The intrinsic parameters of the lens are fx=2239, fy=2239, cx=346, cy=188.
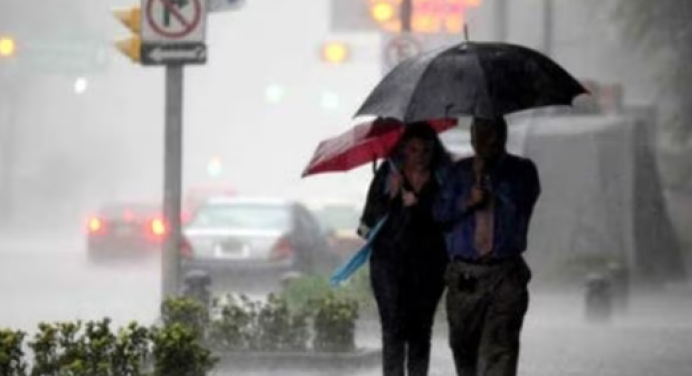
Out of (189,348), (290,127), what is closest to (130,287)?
(189,348)

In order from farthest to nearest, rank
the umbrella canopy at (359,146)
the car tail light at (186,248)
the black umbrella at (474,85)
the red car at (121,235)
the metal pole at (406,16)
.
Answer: the red car at (121,235), the car tail light at (186,248), the metal pole at (406,16), the umbrella canopy at (359,146), the black umbrella at (474,85)

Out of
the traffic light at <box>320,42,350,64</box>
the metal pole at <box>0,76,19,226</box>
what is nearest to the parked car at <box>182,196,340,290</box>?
the traffic light at <box>320,42,350,64</box>

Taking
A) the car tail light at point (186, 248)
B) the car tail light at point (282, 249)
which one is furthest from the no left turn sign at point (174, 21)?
the car tail light at point (282, 249)

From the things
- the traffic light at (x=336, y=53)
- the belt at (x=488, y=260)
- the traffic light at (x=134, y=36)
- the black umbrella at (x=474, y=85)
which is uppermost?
the traffic light at (x=336, y=53)

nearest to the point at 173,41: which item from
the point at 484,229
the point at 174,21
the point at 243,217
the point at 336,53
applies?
the point at 174,21

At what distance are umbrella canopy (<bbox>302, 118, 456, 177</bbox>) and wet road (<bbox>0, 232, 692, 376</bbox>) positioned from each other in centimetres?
497

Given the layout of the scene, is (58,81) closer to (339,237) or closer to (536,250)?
(339,237)

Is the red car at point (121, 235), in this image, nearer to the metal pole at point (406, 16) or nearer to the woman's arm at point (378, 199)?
the metal pole at point (406, 16)

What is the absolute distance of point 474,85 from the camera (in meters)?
10.9

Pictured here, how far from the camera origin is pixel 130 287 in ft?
111

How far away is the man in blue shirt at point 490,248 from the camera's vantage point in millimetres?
10664

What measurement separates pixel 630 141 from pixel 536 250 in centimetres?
299

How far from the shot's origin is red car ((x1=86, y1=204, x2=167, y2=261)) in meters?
40.7

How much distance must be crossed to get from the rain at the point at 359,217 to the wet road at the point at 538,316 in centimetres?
6
